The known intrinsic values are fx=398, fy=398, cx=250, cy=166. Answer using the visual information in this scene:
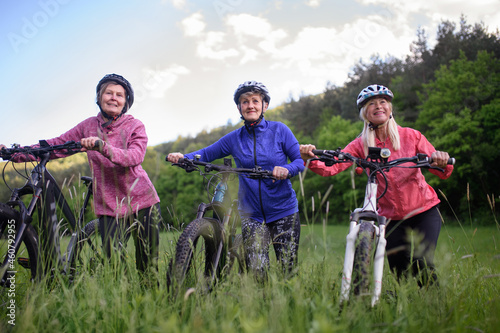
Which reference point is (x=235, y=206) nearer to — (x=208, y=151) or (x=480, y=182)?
(x=208, y=151)

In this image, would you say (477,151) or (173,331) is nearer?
(173,331)

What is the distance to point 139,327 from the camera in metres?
2.29

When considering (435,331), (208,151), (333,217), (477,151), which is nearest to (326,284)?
(435,331)

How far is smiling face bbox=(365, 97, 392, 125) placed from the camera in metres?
3.68

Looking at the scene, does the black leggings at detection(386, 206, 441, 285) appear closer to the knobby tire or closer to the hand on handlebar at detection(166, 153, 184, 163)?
the hand on handlebar at detection(166, 153, 184, 163)

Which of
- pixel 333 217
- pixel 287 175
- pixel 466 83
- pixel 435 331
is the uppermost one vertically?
pixel 466 83

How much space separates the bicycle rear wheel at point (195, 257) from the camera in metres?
2.87

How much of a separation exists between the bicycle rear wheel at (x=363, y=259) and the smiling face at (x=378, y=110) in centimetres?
127

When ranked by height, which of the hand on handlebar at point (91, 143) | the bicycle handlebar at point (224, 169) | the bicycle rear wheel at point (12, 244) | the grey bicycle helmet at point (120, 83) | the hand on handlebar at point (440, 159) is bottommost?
the bicycle rear wheel at point (12, 244)

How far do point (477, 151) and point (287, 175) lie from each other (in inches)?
1174

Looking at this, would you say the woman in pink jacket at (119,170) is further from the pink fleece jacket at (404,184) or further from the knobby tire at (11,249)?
the pink fleece jacket at (404,184)

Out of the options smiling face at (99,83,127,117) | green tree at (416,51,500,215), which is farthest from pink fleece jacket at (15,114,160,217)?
green tree at (416,51,500,215)

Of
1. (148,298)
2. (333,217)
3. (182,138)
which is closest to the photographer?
(148,298)

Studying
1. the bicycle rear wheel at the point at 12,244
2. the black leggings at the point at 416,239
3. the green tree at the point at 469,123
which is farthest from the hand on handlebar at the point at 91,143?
the green tree at the point at 469,123
